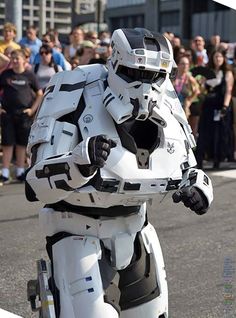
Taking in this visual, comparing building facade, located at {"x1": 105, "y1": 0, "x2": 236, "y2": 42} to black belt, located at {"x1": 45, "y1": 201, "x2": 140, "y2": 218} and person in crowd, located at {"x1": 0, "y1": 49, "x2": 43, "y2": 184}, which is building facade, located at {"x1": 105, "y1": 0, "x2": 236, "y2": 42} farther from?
black belt, located at {"x1": 45, "y1": 201, "x2": 140, "y2": 218}

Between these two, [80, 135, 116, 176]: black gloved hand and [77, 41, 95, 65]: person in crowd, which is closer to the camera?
[80, 135, 116, 176]: black gloved hand

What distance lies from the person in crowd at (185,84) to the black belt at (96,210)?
6.44m

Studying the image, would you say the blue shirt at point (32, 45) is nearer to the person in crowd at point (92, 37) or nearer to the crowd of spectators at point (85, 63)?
the crowd of spectators at point (85, 63)

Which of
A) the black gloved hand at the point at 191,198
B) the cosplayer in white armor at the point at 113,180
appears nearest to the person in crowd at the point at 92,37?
the cosplayer in white armor at the point at 113,180

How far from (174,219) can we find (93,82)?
391 centimetres

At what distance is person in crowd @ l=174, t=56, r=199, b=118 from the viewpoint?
949cm

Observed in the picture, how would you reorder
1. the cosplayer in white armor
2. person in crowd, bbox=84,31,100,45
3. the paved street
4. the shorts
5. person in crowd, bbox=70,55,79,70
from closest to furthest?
the cosplayer in white armor → the paved street → the shorts → person in crowd, bbox=70,55,79,70 → person in crowd, bbox=84,31,100,45

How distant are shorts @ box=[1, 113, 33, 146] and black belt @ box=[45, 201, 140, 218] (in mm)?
5534

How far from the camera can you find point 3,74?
8.56m

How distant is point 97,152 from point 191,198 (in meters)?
0.52

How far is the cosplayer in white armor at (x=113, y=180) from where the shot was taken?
3.00 m

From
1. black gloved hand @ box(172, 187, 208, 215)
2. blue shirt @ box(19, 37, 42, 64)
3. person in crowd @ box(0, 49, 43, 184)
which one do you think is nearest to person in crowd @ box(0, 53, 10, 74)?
person in crowd @ box(0, 49, 43, 184)

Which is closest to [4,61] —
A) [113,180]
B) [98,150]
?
[113,180]

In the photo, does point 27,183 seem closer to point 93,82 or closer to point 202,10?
point 93,82
